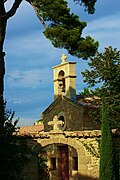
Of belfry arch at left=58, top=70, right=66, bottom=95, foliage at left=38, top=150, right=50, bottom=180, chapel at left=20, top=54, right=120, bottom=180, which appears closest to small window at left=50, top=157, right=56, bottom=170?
chapel at left=20, top=54, right=120, bottom=180

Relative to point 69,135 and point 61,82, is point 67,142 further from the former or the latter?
point 61,82

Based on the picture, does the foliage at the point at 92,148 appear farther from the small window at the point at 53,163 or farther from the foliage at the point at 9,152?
the small window at the point at 53,163

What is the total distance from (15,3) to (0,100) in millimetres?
5476

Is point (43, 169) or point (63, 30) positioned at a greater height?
point (63, 30)

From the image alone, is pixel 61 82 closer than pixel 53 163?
No

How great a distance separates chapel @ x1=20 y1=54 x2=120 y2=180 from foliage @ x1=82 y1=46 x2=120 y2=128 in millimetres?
952

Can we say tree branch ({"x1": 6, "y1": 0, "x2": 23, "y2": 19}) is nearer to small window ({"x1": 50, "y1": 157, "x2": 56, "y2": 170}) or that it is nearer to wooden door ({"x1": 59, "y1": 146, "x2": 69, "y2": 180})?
wooden door ({"x1": 59, "y1": 146, "x2": 69, "y2": 180})

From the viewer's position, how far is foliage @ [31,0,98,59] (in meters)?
17.5

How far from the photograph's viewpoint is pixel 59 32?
17.4 m

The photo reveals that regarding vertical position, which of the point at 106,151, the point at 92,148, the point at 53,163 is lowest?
the point at 53,163

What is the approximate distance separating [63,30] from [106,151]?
4.86 meters

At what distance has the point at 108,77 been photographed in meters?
17.9

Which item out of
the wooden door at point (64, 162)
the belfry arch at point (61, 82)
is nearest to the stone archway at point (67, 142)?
the wooden door at point (64, 162)

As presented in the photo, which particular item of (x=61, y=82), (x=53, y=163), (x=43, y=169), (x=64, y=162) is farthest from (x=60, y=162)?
Answer: (x=61, y=82)
